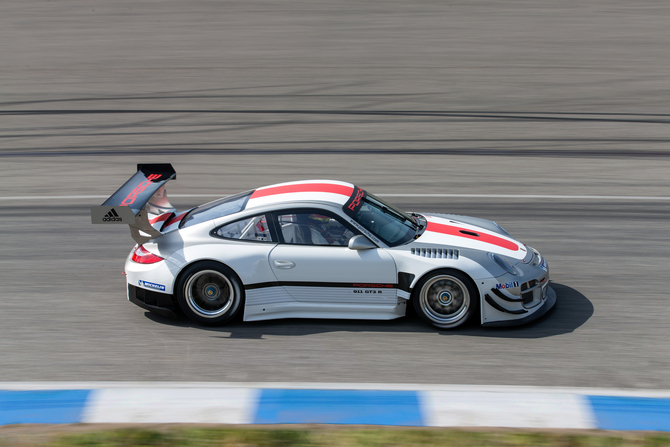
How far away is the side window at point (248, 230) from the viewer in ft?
18.2

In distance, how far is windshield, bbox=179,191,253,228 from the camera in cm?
576

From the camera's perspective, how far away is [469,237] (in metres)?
5.72

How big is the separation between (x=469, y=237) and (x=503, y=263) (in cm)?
44

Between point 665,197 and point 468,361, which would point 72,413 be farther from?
point 665,197

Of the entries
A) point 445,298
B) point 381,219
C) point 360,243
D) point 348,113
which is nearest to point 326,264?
point 360,243

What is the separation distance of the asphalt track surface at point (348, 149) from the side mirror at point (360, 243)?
0.71 meters

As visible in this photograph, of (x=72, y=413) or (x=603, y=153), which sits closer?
(x=72, y=413)

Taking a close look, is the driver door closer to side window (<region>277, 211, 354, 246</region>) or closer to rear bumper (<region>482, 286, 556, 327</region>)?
side window (<region>277, 211, 354, 246</region>)

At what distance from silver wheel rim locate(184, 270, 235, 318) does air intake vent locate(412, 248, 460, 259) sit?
5.35ft

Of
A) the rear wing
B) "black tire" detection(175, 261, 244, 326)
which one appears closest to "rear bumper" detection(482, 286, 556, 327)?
"black tire" detection(175, 261, 244, 326)
